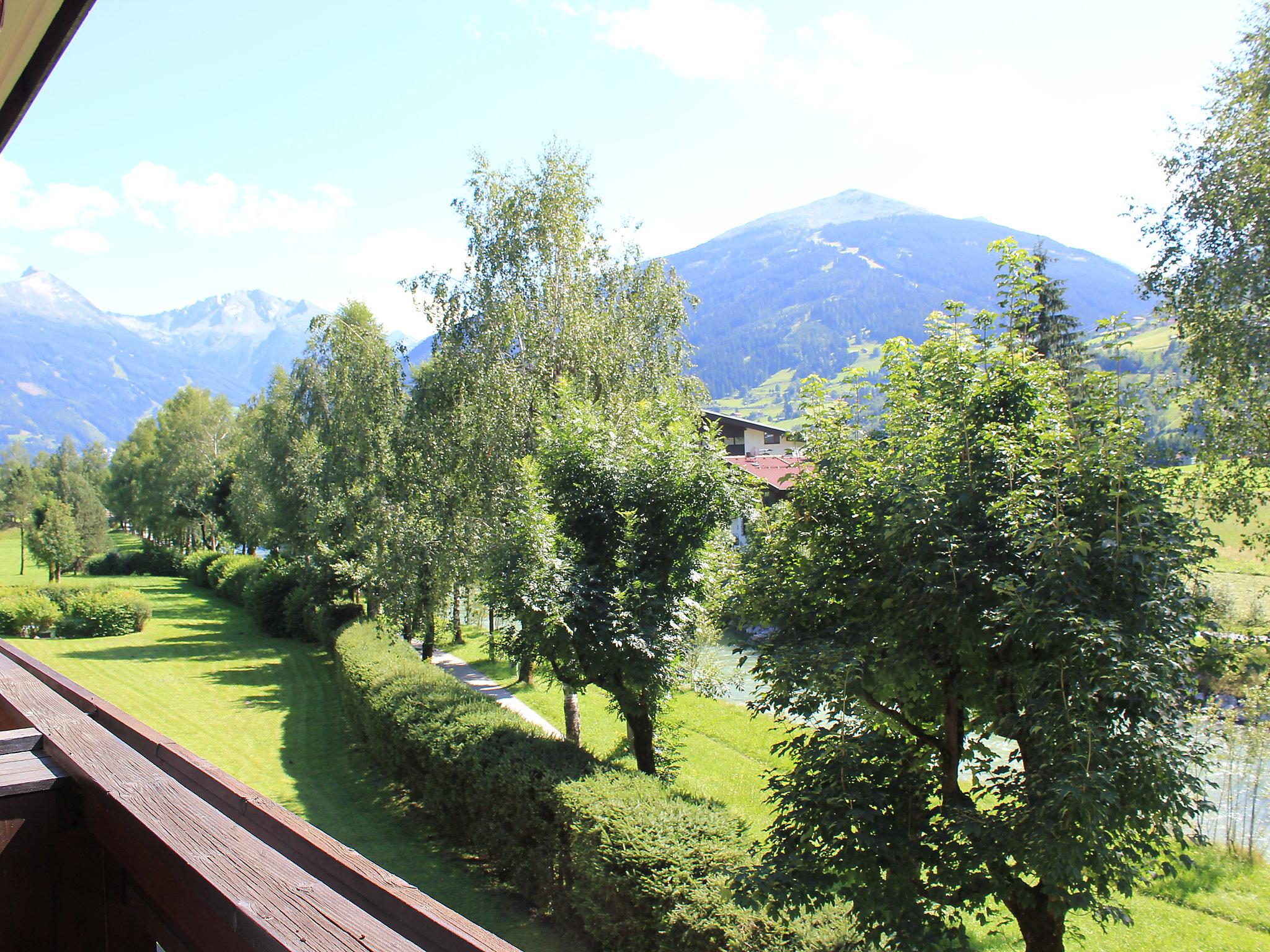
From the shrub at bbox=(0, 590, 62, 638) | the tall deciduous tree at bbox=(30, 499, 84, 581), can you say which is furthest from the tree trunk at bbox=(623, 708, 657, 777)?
the tall deciduous tree at bbox=(30, 499, 84, 581)

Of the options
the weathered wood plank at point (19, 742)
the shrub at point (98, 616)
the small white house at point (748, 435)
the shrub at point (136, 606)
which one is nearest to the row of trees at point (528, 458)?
the shrub at point (136, 606)

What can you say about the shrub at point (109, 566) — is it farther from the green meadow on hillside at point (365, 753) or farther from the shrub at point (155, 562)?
the green meadow on hillside at point (365, 753)

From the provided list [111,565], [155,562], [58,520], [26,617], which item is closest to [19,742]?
[26,617]

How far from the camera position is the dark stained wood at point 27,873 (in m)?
1.45

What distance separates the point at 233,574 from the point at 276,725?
908 inches

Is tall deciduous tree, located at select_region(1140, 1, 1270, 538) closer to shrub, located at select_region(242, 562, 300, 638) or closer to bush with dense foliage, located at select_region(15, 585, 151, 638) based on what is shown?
shrub, located at select_region(242, 562, 300, 638)

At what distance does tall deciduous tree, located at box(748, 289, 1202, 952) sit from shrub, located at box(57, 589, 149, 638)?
1139 inches

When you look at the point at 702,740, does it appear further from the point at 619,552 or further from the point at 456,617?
the point at 456,617

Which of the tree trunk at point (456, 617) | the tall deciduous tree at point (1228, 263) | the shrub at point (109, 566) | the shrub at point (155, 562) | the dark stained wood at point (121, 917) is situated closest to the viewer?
the dark stained wood at point (121, 917)

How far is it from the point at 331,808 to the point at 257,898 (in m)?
13.2

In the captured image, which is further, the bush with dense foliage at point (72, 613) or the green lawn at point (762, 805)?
the bush with dense foliage at point (72, 613)

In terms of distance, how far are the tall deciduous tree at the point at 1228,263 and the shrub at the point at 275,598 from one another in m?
27.5

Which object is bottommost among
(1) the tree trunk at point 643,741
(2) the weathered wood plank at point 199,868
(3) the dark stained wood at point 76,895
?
(1) the tree trunk at point 643,741

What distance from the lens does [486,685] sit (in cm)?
2091
